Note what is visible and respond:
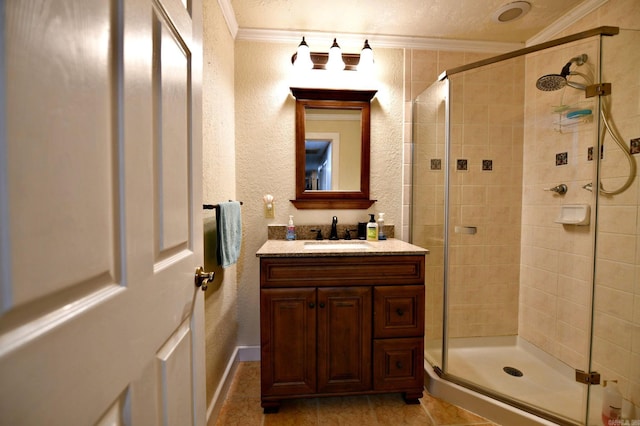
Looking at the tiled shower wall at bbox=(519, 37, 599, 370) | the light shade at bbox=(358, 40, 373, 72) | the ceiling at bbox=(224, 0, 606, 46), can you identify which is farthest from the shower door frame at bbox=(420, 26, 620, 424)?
the light shade at bbox=(358, 40, 373, 72)

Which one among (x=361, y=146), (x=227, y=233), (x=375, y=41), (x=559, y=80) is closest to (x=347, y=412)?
(x=227, y=233)

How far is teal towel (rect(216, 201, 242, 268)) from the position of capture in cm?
134

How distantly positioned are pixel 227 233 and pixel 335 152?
1.00 m

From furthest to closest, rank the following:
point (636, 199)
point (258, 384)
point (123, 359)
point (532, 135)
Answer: point (532, 135), point (258, 384), point (636, 199), point (123, 359)

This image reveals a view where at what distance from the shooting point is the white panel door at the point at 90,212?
0.28 m

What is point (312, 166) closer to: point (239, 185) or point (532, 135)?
point (239, 185)

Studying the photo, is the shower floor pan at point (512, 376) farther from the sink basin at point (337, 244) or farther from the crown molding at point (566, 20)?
the crown molding at point (566, 20)

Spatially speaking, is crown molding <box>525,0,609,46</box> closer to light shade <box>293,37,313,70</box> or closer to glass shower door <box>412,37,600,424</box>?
glass shower door <box>412,37,600,424</box>

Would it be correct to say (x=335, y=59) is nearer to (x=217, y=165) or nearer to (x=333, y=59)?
(x=333, y=59)

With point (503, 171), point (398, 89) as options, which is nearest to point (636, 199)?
point (503, 171)

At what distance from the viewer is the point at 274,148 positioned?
75.1 inches

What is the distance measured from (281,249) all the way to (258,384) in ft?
3.03

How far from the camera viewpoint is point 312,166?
192cm

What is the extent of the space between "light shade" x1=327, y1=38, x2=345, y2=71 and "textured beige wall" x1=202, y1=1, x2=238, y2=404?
0.69 metres
